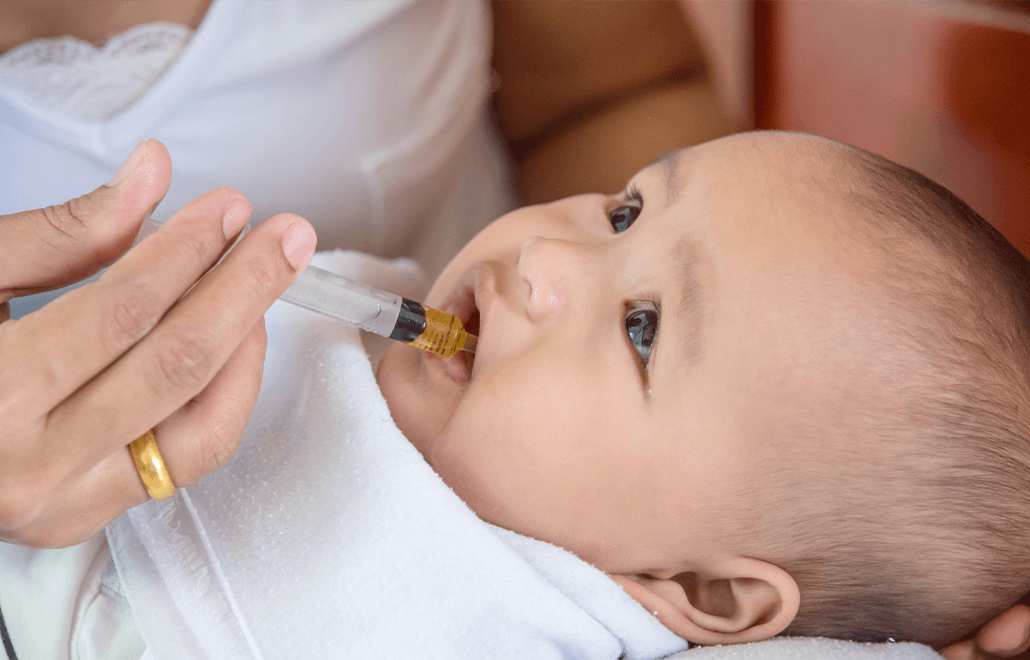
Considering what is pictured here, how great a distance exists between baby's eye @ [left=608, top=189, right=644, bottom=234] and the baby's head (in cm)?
7

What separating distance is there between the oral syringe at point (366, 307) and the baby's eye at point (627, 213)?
0.88 feet

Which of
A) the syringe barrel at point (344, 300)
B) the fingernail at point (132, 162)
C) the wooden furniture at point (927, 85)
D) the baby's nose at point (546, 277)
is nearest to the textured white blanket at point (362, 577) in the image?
the syringe barrel at point (344, 300)

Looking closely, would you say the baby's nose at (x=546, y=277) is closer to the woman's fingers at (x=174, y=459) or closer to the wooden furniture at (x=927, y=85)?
the woman's fingers at (x=174, y=459)

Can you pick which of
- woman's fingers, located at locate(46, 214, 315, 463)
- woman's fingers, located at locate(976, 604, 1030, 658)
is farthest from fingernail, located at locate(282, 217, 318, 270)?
woman's fingers, located at locate(976, 604, 1030, 658)

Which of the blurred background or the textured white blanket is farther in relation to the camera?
the blurred background

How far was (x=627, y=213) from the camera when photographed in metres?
0.89

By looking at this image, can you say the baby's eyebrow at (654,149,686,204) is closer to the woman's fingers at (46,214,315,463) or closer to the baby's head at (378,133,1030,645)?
the baby's head at (378,133,1030,645)

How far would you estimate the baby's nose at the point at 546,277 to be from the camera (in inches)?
30.0

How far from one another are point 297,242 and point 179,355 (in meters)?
0.13

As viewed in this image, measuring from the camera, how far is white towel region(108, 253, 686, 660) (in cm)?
69

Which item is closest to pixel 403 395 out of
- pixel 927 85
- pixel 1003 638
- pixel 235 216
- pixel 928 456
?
pixel 235 216

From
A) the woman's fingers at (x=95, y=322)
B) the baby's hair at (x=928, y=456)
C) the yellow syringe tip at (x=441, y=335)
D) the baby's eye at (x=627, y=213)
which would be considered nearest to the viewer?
the woman's fingers at (x=95, y=322)

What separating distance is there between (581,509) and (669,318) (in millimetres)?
229

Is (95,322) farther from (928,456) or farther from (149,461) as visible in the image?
(928,456)
